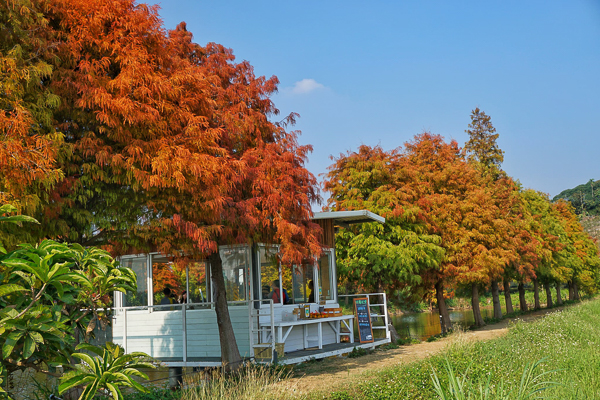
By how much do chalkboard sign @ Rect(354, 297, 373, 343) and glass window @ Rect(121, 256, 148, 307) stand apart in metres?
7.04

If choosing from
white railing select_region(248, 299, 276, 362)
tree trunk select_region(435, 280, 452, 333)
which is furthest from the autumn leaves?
tree trunk select_region(435, 280, 452, 333)

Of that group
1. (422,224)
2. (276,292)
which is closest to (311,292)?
(276,292)

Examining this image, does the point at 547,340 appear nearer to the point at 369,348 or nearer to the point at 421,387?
the point at 421,387

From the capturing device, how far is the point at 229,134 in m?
11.0

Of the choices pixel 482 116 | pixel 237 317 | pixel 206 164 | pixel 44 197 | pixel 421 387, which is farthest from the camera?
pixel 482 116

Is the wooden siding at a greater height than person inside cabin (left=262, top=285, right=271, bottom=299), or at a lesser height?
lesser

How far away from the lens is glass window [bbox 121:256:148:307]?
16.3m

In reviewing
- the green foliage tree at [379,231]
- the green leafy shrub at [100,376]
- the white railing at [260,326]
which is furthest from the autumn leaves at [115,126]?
the green foliage tree at [379,231]

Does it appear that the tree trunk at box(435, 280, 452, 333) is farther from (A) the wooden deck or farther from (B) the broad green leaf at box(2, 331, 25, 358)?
(B) the broad green leaf at box(2, 331, 25, 358)

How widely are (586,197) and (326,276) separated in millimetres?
125296

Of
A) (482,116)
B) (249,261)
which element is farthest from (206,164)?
(482,116)

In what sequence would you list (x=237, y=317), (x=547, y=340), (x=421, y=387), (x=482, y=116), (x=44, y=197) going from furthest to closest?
(x=482, y=116)
(x=237, y=317)
(x=547, y=340)
(x=421, y=387)
(x=44, y=197)

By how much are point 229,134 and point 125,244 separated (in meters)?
3.19

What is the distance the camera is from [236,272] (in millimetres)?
14625
